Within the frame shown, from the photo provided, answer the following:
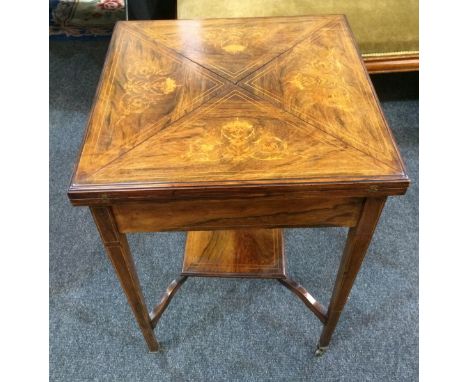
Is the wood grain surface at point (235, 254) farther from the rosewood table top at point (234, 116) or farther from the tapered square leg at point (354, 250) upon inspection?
the rosewood table top at point (234, 116)

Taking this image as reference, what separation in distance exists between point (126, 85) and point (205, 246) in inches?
18.9

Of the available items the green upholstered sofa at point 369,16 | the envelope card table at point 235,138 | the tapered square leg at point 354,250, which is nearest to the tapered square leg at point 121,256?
the envelope card table at point 235,138

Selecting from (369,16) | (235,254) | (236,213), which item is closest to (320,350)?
(235,254)

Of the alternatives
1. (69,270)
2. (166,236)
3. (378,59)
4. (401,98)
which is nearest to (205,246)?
(166,236)

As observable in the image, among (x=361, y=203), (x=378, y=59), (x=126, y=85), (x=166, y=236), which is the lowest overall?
(x=166, y=236)

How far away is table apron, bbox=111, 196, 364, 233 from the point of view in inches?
25.4

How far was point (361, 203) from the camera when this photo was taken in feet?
2.14

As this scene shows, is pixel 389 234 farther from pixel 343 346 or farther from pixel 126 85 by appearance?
pixel 126 85

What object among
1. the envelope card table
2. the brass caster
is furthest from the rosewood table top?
the brass caster

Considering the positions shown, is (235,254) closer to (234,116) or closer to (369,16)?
(234,116)

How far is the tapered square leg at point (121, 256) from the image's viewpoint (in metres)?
0.65

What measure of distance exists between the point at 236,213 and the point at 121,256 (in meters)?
0.23

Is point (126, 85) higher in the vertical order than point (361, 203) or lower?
higher

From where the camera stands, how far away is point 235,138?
0.69 meters
